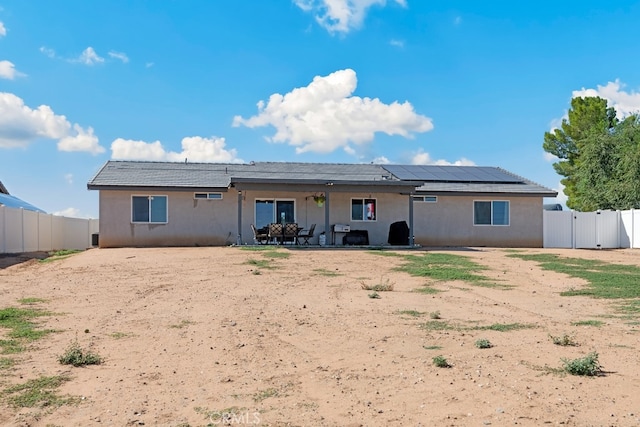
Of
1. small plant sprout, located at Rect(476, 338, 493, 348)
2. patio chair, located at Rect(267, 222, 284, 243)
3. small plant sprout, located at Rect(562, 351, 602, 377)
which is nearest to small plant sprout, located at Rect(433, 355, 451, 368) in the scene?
small plant sprout, located at Rect(476, 338, 493, 348)

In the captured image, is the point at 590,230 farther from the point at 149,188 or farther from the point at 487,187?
the point at 149,188

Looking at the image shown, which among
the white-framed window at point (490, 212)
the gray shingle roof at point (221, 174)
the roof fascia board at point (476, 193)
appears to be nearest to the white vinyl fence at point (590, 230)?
the roof fascia board at point (476, 193)

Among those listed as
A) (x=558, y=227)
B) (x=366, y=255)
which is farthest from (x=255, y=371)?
(x=558, y=227)

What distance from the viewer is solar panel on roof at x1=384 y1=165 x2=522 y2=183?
83.6 feet

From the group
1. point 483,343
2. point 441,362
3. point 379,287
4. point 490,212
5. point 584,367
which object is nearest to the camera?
point 584,367

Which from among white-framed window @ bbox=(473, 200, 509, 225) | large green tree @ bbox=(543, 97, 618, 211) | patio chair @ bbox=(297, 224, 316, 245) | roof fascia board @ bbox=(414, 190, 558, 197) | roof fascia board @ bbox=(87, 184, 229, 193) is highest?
large green tree @ bbox=(543, 97, 618, 211)

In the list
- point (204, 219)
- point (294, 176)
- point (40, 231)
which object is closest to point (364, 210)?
point (294, 176)

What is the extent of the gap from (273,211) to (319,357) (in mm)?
17486

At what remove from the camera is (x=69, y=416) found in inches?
170

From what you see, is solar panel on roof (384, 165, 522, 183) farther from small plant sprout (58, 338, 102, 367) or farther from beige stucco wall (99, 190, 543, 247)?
small plant sprout (58, 338, 102, 367)

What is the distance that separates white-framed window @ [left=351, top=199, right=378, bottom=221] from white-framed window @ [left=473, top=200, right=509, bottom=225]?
4481 millimetres

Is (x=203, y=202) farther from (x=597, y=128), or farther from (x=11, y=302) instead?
(x=597, y=128)

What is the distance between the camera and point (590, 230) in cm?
2581

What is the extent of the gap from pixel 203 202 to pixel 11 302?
43.8 feet
